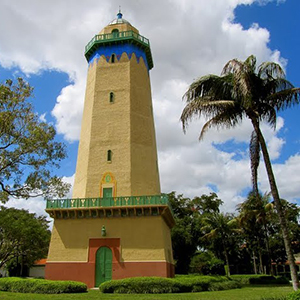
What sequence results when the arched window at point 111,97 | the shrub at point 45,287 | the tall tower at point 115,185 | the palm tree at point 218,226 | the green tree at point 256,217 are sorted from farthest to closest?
1. the palm tree at point 218,226
2. the green tree at point 256,217
3. the arched window at point 111,97
4. the tall tower at point 115,185
5. the shrub at point 45,287

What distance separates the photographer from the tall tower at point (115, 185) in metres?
21.4

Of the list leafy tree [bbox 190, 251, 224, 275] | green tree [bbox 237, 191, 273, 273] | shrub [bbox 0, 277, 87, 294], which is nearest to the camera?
shrub [bbox 0, 277, 87, 294]

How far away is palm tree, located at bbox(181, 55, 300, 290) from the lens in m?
15.1

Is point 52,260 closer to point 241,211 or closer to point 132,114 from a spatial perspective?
point 132,114

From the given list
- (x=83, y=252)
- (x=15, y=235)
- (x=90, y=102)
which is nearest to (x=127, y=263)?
(x=83, y=252)

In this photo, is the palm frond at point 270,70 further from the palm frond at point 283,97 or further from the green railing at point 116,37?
the green railing at point 116,37

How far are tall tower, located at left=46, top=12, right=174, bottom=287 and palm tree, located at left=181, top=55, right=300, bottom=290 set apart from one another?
8051 millimetres

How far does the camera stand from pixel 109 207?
22.0 m

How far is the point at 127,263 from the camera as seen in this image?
2112cm

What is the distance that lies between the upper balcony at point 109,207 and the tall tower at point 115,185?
2.6 inches

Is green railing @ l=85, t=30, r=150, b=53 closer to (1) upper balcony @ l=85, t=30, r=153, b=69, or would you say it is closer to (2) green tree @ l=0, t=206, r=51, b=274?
(1) upper balcony @ l=85, t=30, r=153, b=69

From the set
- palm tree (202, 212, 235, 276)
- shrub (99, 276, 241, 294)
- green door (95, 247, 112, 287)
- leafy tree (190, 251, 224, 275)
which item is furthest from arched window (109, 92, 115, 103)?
leafy tree (190, 251, 224, 275)

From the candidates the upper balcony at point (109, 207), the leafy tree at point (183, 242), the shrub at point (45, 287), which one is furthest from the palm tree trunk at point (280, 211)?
the leafy tree at point (183, 242)

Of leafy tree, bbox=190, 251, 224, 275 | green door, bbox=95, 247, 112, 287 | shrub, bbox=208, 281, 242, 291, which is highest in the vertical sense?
leafy tree, bbox=190, 251, 224, 275
